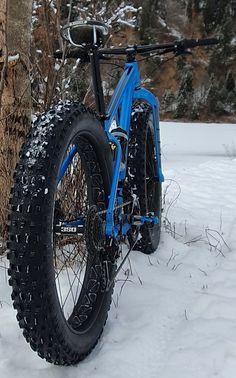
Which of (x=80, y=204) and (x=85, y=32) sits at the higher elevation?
(x=85, y=32)

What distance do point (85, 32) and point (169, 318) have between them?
121cm

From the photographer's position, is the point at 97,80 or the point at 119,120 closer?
the point at 97,80

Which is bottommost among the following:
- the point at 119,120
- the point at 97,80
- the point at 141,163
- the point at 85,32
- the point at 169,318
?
the point at 169,318

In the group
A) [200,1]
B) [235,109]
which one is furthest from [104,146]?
[200,1]

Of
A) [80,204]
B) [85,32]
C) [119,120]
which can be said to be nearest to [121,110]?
[119,120]

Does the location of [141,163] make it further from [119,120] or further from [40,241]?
[40,241]

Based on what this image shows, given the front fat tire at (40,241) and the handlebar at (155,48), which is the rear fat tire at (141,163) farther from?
the front fat tire at (40,241)

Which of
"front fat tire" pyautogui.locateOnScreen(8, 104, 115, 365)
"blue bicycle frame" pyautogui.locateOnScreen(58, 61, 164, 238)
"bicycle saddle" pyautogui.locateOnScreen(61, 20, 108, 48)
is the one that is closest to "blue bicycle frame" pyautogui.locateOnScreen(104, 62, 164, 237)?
"blue bicycle frame" pyautogui.locateOnScreen(58, 61, 164, 238)

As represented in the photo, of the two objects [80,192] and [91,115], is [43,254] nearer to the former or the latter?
[91,115]

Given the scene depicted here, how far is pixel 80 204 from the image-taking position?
272cm

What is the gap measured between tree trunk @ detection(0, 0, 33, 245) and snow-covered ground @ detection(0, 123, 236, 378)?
2.03ft

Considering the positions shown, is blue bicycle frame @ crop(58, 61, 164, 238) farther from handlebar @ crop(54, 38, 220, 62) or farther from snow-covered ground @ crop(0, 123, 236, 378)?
snow-covered ground @ crop(0, 123, 236, 378)

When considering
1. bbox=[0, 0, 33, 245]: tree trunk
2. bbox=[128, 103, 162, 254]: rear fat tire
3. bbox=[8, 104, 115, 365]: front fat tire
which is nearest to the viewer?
bbox=[8, 104, 115, 365]: front fat tire

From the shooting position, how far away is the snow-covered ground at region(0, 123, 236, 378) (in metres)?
1.63
